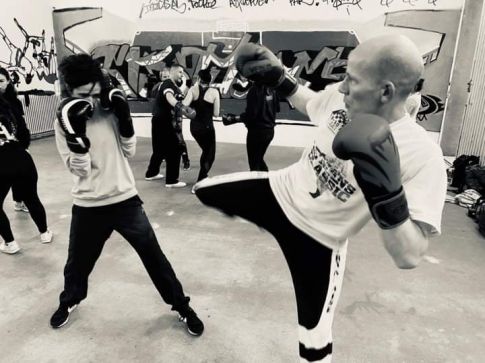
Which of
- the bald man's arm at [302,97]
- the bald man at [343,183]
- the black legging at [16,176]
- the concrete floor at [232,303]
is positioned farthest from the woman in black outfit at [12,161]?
the bald man's arm at [302,97]

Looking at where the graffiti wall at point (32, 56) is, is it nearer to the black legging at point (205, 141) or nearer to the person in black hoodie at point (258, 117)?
the black legging at point (205, 141)

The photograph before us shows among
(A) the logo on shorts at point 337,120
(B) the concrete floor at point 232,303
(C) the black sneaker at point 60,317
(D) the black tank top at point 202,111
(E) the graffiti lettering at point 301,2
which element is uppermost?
(E) the graffiti lettering at point 301,2

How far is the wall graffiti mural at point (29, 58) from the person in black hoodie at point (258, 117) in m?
5.24

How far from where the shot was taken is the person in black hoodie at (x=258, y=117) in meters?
4.16

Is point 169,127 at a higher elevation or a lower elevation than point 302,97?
lower

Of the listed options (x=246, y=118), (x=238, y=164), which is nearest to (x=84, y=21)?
(x=238, y=164)

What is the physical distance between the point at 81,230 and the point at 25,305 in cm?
87

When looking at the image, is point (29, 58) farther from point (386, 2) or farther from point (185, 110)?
point (386, 2)

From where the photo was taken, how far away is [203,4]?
7.45 meters

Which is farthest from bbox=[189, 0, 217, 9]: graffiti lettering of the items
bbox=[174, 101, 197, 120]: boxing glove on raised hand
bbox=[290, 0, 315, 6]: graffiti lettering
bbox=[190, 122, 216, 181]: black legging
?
bbox=[190, 122, 216, 181]: black legging

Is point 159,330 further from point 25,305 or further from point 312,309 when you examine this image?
point 312,309

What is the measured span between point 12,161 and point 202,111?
2.06m

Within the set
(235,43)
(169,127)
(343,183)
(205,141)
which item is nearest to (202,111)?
(205,141)

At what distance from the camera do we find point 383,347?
2.00 meters
